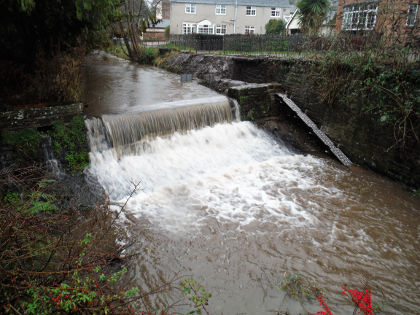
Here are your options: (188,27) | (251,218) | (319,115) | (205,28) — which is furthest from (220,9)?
(251,218)

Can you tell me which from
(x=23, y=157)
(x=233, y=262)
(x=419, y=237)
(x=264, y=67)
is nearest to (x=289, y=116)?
(x=264, y=67)

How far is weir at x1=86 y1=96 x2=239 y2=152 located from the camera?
773cm

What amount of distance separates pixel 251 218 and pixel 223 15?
37766 mm

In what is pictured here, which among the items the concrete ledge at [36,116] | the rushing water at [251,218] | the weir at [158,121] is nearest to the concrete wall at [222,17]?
the weir at [158,121]

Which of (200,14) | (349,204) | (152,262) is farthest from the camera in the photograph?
(200,14)

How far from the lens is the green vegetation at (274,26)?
117 ft

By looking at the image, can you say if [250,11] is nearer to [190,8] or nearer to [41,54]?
[190,8]

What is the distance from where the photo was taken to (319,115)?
9984 mm

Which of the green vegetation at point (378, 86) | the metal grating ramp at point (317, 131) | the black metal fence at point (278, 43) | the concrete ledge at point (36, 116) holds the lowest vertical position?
the metal grating ramp at point (317, 131)

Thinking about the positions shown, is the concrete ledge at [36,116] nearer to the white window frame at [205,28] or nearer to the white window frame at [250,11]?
the white window frame at [205,28]

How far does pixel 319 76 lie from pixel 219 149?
4.30m

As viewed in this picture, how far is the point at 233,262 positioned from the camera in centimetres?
483

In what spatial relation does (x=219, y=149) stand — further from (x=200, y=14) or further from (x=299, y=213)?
(x=200, y=14)

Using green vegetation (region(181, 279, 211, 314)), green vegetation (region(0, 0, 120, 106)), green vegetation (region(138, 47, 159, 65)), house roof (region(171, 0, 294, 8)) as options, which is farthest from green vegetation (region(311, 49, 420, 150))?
house roof (region(171, 0, 294, 8))
